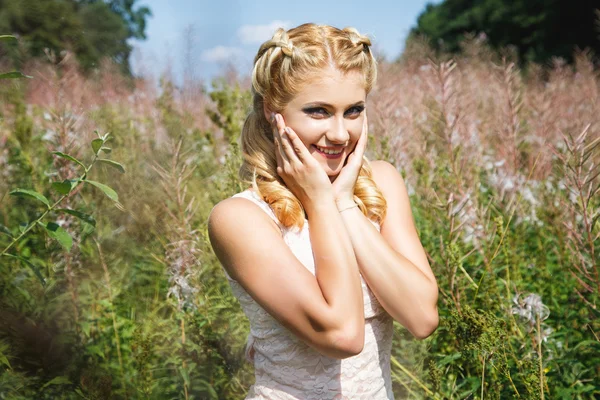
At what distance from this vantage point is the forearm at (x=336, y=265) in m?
1.56

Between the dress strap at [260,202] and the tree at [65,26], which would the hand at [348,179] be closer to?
the dress strap at [260,202]

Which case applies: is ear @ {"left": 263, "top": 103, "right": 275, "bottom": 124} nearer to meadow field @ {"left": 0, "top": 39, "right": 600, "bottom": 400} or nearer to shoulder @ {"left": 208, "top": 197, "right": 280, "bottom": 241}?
shoulder @ {"left": 208, "top": 197, "right": 280, "bottom": 241}

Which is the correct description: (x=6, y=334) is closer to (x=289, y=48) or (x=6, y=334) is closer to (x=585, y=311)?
(x=289, y=48)

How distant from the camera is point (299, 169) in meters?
1.73

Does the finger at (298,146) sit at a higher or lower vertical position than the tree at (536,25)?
lower

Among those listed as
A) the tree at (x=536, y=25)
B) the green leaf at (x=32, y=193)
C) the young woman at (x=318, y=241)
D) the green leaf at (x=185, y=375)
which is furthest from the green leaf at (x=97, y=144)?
the tree at (x=536, y=25)

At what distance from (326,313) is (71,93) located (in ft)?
11.6

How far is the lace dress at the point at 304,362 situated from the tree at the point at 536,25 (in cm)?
1637

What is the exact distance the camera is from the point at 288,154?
176 cm

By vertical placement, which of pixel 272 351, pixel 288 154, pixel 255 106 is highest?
pixel 255 106

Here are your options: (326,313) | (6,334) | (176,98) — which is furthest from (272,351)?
(176,98)

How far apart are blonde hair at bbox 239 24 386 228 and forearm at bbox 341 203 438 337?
0.20m

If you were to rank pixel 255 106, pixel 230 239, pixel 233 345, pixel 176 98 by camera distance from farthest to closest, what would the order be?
pixel 176 98 → pixel 233 345 → pixel 255 106 → pixel 230 239

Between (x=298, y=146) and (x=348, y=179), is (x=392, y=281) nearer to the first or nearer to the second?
(x=348, y=179)
